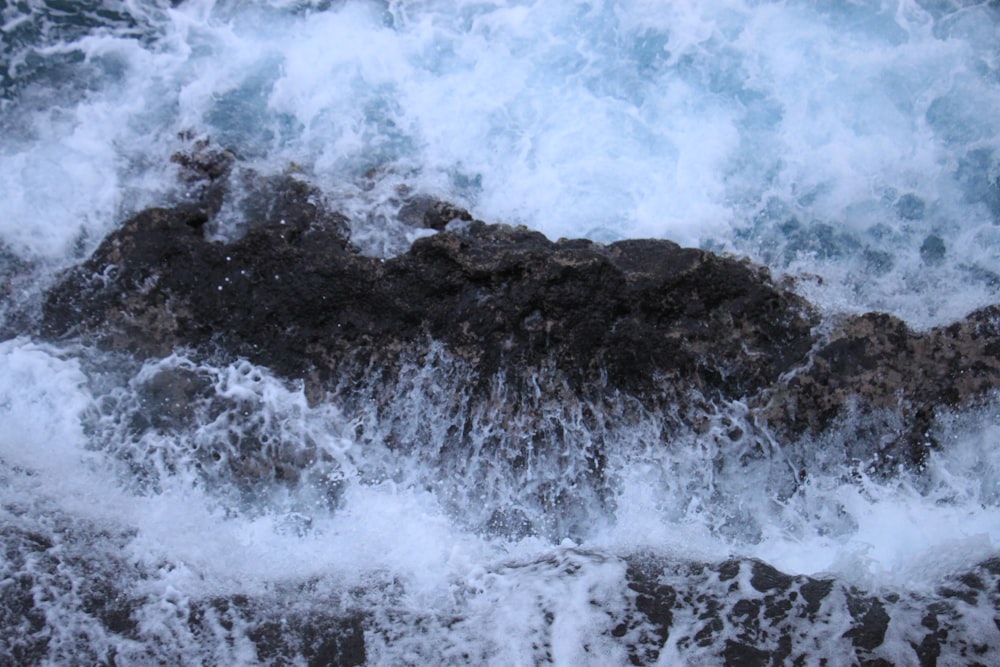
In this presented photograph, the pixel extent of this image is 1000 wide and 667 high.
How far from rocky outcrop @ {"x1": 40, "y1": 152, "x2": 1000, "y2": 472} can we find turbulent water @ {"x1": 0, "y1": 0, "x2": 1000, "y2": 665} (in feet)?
0.68

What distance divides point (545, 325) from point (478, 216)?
4.76 feet

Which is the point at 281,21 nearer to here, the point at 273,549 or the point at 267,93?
the point at 267,93

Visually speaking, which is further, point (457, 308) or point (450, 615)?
point (457, 308)

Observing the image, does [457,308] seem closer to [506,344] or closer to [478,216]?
[506,344]

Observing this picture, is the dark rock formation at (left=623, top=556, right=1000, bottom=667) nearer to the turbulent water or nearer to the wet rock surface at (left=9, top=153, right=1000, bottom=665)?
the turbulent water

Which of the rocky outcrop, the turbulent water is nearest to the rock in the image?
the rocky outcrop

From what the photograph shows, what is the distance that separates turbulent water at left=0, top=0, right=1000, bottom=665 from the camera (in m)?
4.52

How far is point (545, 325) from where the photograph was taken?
16.7ft

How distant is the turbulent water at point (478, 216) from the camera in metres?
4.52

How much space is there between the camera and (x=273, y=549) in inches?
188

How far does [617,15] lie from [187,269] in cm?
446

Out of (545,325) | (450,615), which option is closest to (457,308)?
(545,325)

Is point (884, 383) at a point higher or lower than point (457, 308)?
lower

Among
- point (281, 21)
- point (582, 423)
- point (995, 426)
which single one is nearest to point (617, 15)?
point (281, 21)
